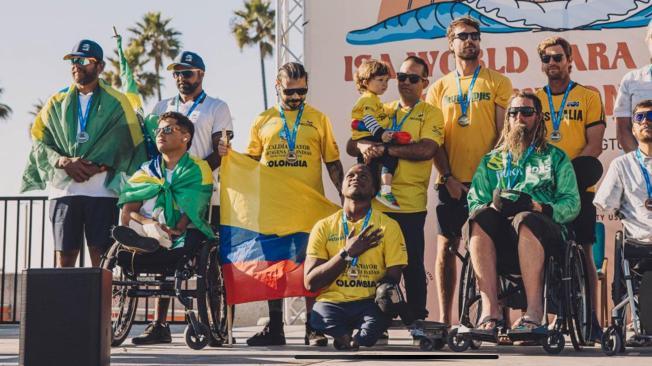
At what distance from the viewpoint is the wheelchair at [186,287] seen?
21.2 feet

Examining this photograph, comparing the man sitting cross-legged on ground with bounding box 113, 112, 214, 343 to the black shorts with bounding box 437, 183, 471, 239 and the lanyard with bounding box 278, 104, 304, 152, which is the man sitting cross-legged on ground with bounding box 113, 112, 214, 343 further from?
the black shorts with bounding box 437, 183, 471, 239

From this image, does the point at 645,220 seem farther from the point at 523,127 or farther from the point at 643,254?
the point at 523,127

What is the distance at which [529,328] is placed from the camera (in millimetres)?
5715

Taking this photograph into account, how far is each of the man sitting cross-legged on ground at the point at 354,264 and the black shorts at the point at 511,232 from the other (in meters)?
0.45

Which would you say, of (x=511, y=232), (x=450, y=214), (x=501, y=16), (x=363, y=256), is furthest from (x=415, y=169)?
(x=501, y=16)

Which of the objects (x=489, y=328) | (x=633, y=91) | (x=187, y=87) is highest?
(x=187, y=87)

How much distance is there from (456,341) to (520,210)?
773 mm

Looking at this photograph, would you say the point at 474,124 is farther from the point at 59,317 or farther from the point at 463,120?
the point at 59,317

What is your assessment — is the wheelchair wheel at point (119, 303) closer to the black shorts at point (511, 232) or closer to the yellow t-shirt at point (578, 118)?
the black shorts at point (511, 232)

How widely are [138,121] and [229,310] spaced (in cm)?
147

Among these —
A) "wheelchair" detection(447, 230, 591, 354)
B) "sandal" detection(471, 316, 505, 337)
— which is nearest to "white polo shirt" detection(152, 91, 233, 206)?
"wheelchair" detection(447, 230, 591, 354)

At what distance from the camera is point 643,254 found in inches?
239

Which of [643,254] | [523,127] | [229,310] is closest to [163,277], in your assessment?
[229,310]

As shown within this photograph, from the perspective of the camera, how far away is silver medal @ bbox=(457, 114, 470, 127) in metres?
6.91
